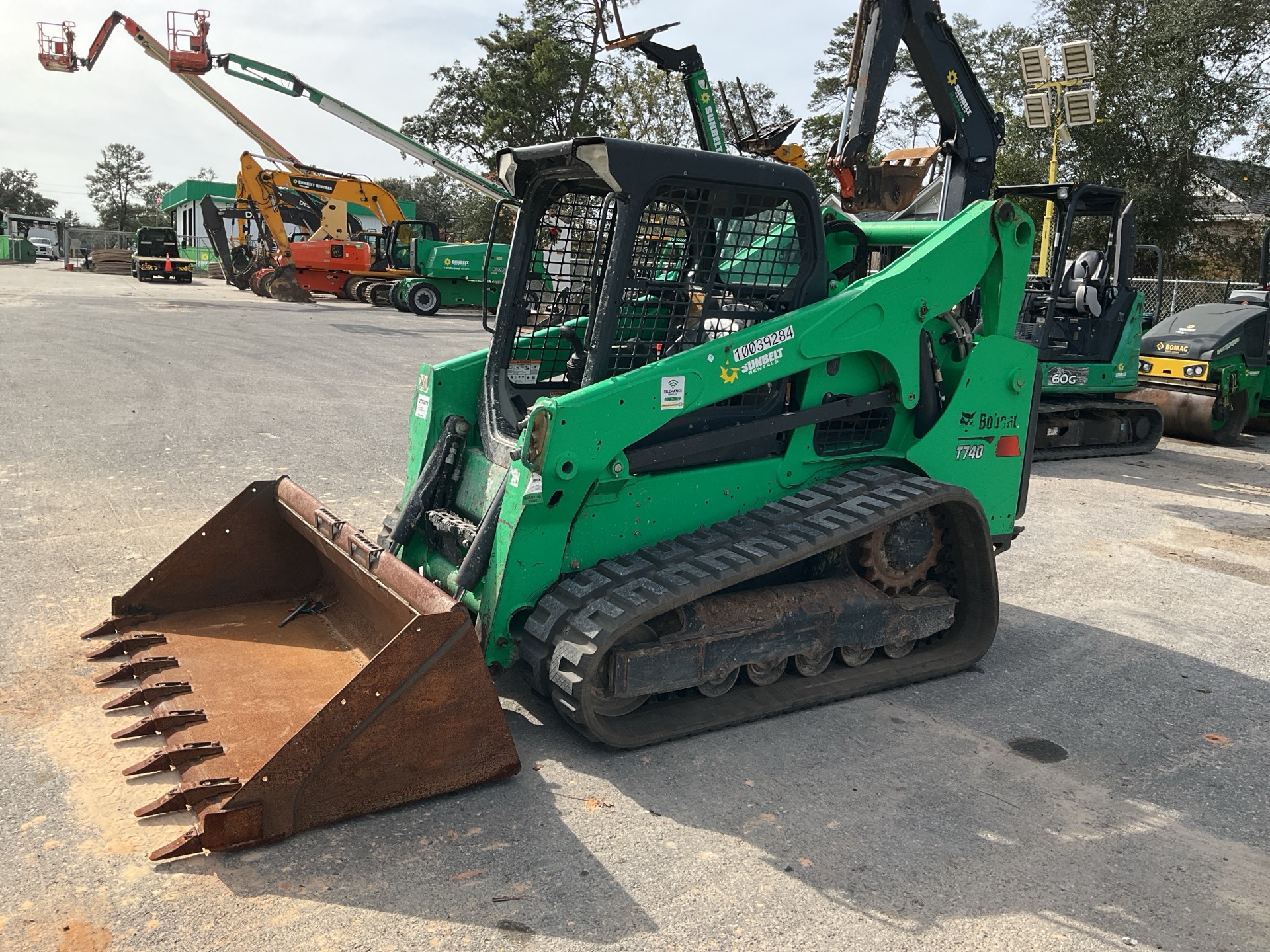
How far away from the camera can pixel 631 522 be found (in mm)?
4297

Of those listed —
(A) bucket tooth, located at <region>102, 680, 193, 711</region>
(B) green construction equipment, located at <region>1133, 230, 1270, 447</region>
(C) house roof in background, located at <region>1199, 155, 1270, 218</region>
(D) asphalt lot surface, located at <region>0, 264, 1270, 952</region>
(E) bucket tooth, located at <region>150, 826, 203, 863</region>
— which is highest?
(C) house roof in background, located at <region>1199, 155, 1270, 218</region>

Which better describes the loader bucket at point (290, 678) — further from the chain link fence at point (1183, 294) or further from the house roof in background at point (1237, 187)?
the house roof in background at point (1237, 187)

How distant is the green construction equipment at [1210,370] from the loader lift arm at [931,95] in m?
6.37

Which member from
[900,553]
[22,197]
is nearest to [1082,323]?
[900,553]

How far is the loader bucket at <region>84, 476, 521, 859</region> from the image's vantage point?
126 inches

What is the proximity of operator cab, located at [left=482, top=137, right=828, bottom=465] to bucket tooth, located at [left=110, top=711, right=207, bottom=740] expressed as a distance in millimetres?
1574

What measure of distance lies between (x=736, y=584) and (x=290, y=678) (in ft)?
5.96

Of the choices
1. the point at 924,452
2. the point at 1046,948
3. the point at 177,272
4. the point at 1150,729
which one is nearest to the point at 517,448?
the point at 924,452

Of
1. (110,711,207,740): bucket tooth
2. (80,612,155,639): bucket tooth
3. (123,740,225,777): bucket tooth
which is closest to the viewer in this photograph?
(123,740,225,777): bucket tooth

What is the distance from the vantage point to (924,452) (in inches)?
202

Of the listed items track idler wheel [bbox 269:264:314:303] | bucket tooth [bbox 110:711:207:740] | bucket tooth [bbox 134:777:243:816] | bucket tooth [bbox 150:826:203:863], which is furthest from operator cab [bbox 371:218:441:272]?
bucket tooth [bbox 150:826:203:863]

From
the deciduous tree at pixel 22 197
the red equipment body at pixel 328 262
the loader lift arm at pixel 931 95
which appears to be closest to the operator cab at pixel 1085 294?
the loader lift arm at pixel 931 95

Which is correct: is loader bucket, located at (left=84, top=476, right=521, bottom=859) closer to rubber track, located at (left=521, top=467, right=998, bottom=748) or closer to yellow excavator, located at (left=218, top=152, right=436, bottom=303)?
rubber track, located at (left=521, top=467, right=998, bottom=748)

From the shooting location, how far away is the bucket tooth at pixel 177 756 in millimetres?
3465
